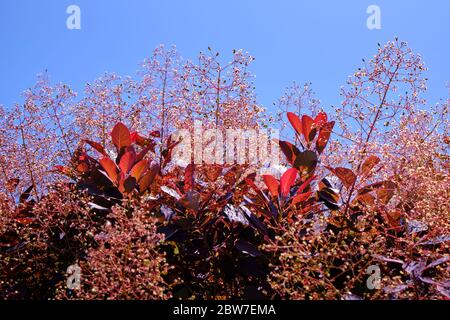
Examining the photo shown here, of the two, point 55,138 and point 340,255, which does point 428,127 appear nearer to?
point 340,255

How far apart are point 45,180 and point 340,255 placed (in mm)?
2142

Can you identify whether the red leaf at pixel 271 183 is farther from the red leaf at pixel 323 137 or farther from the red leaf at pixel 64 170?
the red leaf at pixel 64 170

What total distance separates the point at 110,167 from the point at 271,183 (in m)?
0.79

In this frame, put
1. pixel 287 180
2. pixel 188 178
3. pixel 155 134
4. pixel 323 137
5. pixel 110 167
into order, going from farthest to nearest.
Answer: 1. pixel 155 134
2. pixel 323 137
3. pixel 188 178
4. pixel 110 167
5. pixel 287 180

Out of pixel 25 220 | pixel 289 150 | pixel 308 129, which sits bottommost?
pixel 25 220

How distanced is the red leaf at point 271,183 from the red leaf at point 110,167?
0.74m

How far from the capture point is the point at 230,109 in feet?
11.1

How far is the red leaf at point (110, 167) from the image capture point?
266 centimetres

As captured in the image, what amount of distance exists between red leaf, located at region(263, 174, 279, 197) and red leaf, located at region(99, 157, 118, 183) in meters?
0.74

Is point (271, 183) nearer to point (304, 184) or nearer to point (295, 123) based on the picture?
point (304, 184)

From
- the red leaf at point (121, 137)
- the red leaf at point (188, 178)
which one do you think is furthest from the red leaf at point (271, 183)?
the red leaf at point (121, 137)

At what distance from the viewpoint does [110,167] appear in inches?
105

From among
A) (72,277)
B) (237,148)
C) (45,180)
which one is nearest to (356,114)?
(237,148)

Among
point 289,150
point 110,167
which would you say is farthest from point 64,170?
point 289,150
